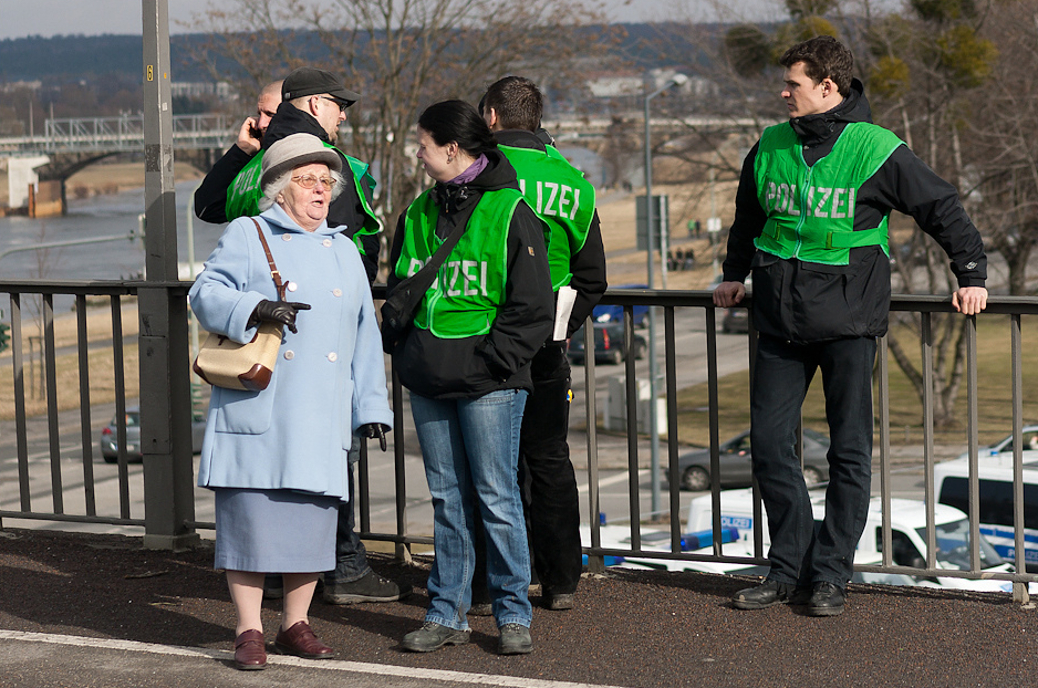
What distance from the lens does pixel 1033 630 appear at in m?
4.34

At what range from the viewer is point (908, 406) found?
3628 centimetres

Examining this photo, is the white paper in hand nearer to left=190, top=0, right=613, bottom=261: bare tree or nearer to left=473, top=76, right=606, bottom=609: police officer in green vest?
left=473, top=76, right=606, bottom=609: police officer in green vest

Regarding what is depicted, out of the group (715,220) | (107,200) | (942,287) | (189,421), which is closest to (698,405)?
(715,220)

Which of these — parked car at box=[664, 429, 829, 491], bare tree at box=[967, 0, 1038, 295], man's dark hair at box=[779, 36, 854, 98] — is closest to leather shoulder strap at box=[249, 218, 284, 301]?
man's dark hair at box=[779, 36, 854, 98]

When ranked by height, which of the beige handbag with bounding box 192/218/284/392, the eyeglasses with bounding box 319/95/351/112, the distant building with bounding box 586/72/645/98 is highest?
the distant building with bounding box 586/72/645/98

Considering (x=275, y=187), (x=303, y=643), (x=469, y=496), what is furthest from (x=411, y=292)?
(x=303, y=643)

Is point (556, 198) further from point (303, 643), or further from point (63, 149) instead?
point (63, 149)

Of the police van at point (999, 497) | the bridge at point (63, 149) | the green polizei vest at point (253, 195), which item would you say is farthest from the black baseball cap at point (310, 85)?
the bridge at point (63, 149)

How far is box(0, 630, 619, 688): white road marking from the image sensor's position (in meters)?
3.80

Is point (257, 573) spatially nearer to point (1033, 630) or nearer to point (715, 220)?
A: point (1033, 630)

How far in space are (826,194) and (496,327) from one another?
130 centimetres

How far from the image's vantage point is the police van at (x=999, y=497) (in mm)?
11688

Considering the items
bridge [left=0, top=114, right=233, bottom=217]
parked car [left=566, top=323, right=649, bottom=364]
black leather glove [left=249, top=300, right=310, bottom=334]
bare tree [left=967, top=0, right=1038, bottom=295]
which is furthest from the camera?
parked car [left=566, top=323, right=649, bottom=364]

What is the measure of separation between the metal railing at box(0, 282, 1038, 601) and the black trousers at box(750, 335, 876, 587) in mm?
157
